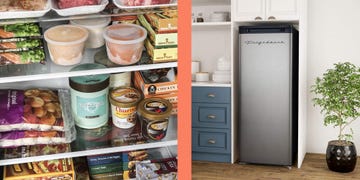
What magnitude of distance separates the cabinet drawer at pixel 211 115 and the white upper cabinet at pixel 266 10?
912 mm

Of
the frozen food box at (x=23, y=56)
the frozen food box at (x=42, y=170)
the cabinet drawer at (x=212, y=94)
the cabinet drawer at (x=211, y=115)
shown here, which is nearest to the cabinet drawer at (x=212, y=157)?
the cabinet drawer at (x=211, y=115)

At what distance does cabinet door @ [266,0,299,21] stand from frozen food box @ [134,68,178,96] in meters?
3.00

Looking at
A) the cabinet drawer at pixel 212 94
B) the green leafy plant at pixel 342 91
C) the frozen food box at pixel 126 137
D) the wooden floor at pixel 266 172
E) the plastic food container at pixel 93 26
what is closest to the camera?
the plastic food container at pixel 93 26

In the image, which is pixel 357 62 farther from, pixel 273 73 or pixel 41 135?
pixel 41 135

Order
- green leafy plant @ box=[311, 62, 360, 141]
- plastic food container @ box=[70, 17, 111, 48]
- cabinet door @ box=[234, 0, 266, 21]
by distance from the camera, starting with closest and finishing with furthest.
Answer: plastic food container @ box=[70, 17, 111, 48] → green leafy plant @ box=[311, 62, 360, 141] → cabinet door @ box=[234, 0, 266, 21]

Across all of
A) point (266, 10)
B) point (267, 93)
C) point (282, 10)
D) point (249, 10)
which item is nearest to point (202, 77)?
point (267, 93)

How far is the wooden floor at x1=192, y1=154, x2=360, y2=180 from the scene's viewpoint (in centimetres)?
443

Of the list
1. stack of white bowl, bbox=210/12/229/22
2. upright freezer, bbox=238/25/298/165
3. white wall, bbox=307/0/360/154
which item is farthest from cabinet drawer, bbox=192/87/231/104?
white wall, bbox=307/0/360/154

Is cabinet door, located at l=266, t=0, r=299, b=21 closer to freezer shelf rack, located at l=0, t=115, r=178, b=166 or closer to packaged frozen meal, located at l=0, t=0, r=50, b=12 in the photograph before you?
freezer shelf rack, located at l=0, t=115, r=178, b=166

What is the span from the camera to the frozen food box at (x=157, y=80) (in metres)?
1.82

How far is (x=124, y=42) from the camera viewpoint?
5.80ft

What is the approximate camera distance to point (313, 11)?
16.7 ft

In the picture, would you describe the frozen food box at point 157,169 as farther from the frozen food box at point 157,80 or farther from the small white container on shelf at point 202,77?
the small white container on shelf at point 202,77

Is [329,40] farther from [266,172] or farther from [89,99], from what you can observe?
[89,99]
